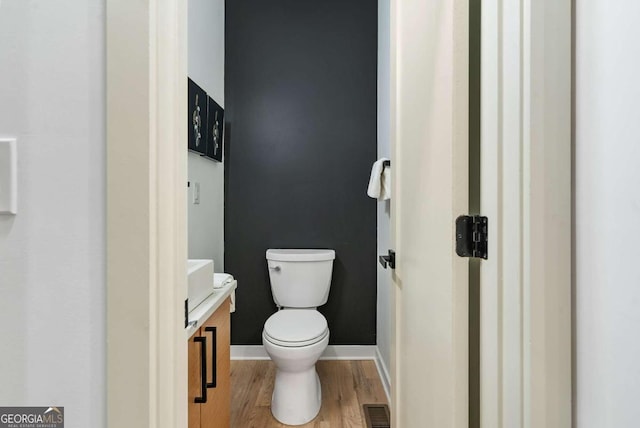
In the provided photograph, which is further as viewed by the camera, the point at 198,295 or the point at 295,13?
the point at 295,13

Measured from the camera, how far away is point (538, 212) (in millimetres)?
518

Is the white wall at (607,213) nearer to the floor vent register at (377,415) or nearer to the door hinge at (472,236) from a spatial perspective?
the door hinge at (472,236)

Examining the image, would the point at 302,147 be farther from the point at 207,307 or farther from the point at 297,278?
the point at 207,307

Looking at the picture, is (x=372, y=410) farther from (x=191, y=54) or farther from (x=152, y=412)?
(x=191, y=54)

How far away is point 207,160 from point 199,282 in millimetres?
1198

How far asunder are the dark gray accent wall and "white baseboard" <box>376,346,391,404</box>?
171 millimetres

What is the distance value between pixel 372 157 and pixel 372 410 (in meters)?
1.59

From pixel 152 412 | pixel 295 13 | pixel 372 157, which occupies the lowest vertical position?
pixel 152 412

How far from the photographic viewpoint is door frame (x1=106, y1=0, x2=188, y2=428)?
0.59 metres

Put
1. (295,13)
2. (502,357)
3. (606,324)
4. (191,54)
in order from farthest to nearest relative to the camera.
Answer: (295,13) → (191,54) → (502,357) → (606,324)

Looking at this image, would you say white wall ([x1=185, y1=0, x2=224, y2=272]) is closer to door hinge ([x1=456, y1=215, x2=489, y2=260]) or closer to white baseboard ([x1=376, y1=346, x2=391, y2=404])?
white baseboard ([x1=376, y1=346, x2=391, y2=404])

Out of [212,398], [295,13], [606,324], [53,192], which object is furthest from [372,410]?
[295,13]

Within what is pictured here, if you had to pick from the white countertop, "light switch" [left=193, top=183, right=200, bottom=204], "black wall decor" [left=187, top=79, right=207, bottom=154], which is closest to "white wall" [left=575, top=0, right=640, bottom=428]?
the white countertop

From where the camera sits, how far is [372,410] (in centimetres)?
186
